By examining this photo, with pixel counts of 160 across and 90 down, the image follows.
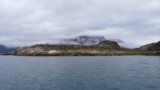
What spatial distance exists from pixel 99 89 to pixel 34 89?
1587 centimetres

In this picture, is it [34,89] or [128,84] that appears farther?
[128,84]

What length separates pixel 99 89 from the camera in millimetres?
58594

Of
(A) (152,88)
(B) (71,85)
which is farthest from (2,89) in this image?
(A) (152,88)

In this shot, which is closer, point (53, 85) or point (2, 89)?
point (2, 89)

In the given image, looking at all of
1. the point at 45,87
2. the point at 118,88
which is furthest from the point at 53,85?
the point at 118,88

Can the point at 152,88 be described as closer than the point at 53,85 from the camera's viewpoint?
Yes

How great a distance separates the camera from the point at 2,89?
198 ft

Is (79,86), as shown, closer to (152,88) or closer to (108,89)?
(108,89)

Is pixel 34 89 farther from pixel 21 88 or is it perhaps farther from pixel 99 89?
pixel 99 89

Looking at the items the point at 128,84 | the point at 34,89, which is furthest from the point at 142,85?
the point at 34,89

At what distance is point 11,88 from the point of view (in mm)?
61750

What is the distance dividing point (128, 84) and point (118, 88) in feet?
22.2

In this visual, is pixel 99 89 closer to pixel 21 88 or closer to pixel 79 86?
pixel 79 86

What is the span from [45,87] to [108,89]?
1605 centimetres
